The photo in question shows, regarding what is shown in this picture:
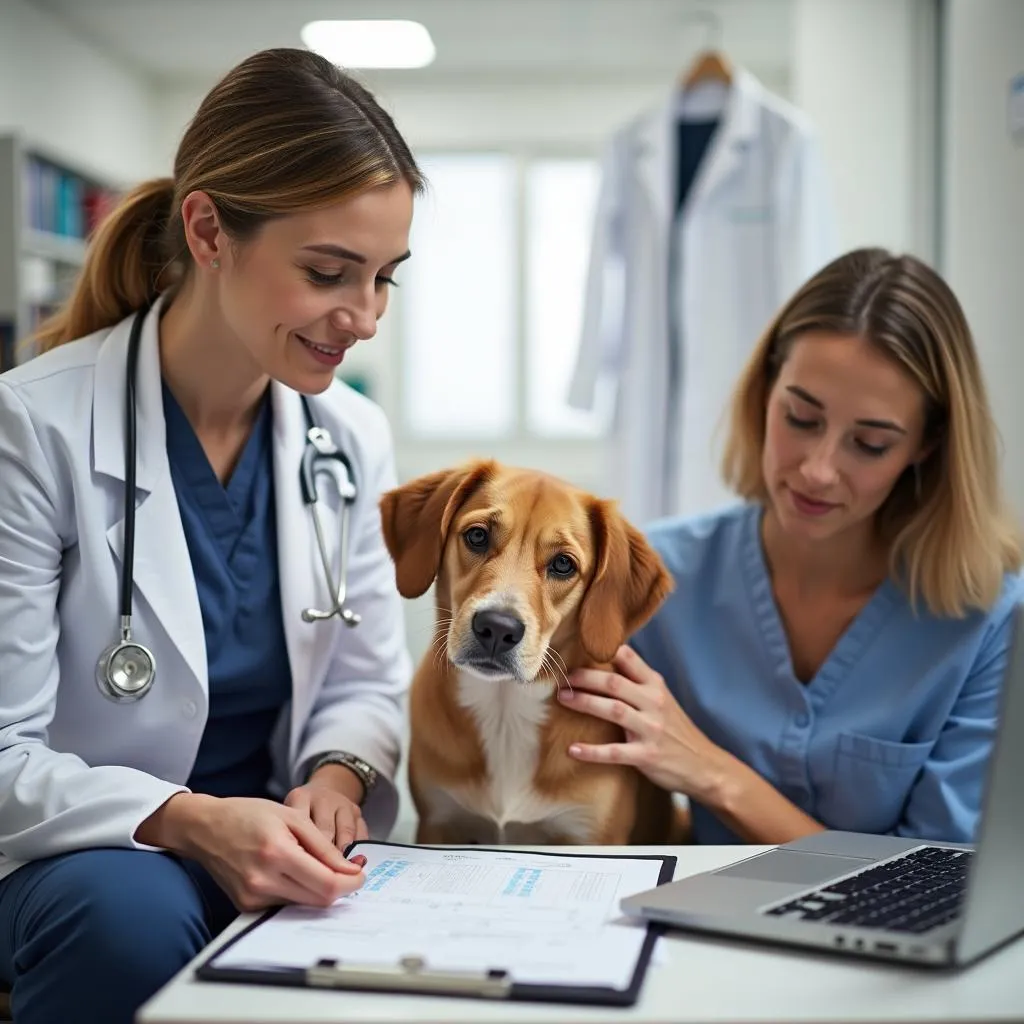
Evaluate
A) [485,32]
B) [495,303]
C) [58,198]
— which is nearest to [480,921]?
[58,198]

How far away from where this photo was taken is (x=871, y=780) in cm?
159

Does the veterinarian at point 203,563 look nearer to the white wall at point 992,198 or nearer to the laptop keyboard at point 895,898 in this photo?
the laptop keyboard at point 895,898

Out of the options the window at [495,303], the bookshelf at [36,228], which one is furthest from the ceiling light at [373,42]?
the bookshelf at [36,228]

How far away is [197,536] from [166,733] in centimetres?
26

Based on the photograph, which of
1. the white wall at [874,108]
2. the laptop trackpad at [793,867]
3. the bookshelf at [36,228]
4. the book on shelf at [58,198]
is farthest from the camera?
the book on shelf at [58,198]

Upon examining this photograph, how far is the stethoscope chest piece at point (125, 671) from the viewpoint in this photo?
1.40 meters

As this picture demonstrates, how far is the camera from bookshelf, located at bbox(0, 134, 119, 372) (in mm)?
4734

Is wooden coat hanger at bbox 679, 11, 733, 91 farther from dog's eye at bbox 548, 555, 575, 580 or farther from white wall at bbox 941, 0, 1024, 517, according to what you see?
dog's eye at bbox 548, 555, 575, 580

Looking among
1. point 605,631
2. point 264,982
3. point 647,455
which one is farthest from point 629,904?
point 647,455

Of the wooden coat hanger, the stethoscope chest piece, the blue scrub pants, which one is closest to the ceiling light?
the wooden coat hanger

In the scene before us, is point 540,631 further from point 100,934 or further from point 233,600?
point 100,934

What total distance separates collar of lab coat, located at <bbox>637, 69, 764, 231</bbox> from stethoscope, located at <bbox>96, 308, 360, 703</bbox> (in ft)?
7.54

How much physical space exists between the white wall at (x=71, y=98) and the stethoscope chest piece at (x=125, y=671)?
14.0 feet

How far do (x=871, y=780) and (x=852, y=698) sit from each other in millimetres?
114
